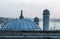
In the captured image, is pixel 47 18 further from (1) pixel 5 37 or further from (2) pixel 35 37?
(1) pixel 5 37

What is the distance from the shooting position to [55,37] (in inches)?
614

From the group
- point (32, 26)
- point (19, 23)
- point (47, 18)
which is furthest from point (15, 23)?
point (47, 18)

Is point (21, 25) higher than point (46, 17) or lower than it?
lower

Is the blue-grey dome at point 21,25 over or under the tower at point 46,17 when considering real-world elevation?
under

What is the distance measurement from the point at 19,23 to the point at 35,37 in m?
4.17

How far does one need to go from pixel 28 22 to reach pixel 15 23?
145 centimetres

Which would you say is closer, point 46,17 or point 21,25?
point 21,25

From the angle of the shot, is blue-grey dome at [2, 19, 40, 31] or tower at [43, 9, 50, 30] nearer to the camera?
blue-grey dome at [2, 19, 40, 31]

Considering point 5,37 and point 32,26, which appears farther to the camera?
point 32,26

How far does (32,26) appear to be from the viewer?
19.5 m

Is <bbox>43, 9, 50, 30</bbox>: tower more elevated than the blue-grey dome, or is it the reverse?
<bbox>43, 9, 50, 30</bbox>: tower

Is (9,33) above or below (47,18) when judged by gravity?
below

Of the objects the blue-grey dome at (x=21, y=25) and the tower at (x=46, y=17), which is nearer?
the blue-grey dome at (x=21, y=25)

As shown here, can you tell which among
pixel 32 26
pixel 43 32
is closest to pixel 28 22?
pixel 32 26
